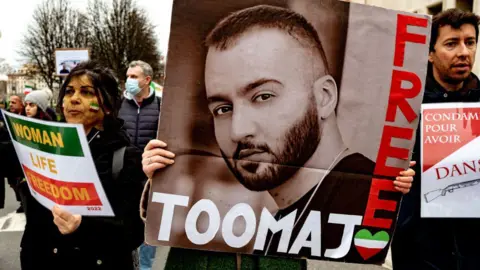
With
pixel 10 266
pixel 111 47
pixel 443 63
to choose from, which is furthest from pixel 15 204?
pixel 111 47

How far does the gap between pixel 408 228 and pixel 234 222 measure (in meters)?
0.80

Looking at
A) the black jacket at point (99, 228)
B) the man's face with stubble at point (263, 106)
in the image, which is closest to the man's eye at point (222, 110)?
the man's face with stubble at point (263, 106)

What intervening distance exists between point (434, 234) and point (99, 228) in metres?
1.29

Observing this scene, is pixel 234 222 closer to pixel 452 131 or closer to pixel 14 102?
pixel 452 131

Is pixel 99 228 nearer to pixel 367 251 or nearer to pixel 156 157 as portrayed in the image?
pixel 156 157

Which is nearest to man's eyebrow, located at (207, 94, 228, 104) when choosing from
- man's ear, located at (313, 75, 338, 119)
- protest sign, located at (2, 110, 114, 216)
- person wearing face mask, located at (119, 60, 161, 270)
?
man's ear, located at (313, 75, 338, 119)

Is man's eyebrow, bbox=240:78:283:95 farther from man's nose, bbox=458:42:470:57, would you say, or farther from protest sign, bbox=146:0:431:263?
man's nose, bbox=458:42:470:57

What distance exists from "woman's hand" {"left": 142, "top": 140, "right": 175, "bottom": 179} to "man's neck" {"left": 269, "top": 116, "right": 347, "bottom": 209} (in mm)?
368

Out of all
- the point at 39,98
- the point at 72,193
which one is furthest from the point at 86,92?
the point at 39,98

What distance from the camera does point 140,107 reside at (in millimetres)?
5516

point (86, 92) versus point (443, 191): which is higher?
point (86, 92)

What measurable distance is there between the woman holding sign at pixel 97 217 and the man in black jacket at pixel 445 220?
106cm

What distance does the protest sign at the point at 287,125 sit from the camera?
6.23 ft

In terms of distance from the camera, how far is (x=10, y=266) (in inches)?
220
